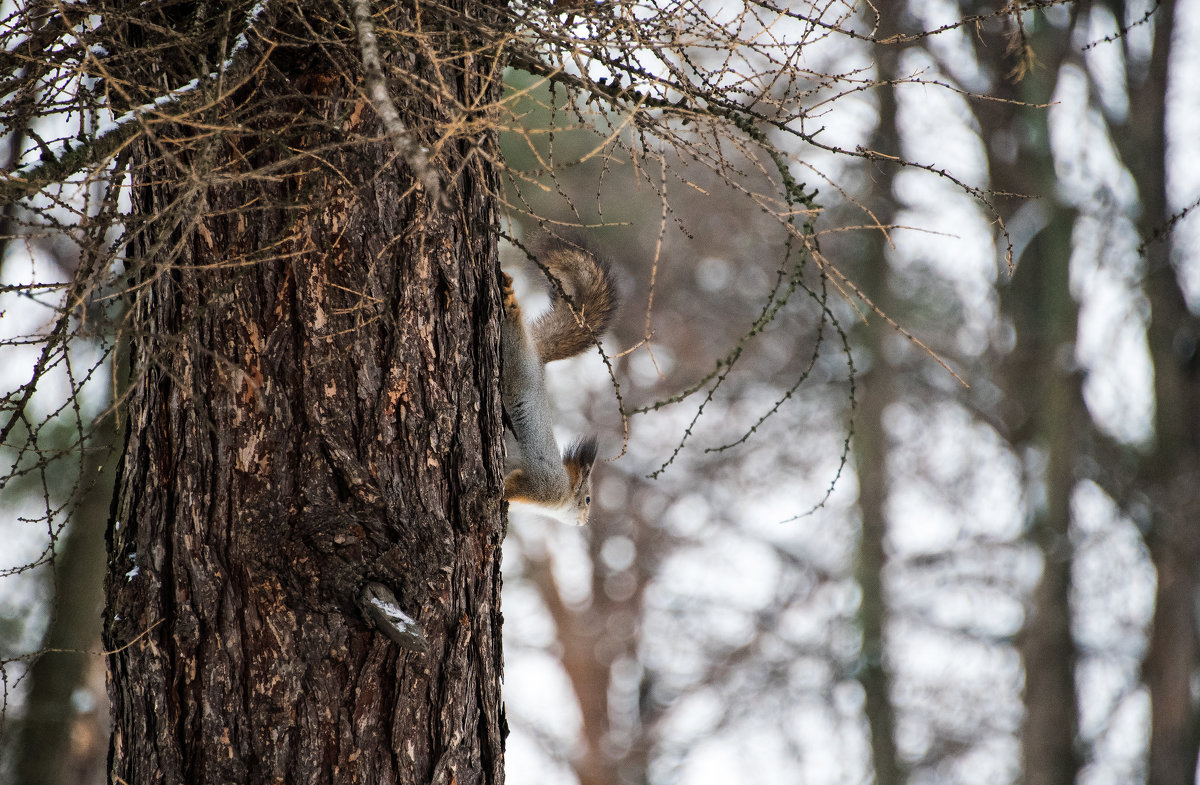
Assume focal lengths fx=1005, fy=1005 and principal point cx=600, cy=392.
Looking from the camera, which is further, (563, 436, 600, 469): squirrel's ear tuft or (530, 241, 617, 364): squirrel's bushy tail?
(563, 436, 600, 469): squirrel's ear tuft

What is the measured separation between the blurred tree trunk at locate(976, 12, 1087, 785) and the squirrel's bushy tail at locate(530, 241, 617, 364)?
14.9ft

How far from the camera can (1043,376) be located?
6980 millimetres

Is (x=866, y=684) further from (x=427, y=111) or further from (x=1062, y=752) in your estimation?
(x=427, y=111)

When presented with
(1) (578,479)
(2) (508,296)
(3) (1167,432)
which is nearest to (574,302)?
(2) (508,296)

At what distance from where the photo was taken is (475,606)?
1.93 m

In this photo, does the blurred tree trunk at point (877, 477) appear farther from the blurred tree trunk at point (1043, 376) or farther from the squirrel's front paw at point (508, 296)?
the squirrel's front paw at point (508, 296)

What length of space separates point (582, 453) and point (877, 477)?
4.96m

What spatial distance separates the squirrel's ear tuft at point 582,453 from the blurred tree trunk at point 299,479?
215cm

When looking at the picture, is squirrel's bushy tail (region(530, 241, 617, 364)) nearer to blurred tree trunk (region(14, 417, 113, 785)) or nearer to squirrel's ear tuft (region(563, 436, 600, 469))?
squirrel's ear tuft (region(563, 436, 600, 469))

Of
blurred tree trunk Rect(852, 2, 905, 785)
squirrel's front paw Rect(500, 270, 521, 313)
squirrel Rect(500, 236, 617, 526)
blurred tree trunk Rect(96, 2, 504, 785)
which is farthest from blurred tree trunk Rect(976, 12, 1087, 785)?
blurred tree trunk Rect(96, 2, 504, 785)

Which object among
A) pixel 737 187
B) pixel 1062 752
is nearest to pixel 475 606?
pixel 737 187

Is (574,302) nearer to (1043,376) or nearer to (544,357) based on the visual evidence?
(544,357)

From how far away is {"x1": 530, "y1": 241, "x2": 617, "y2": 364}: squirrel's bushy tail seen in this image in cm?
304

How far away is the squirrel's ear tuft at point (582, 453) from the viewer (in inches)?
160
